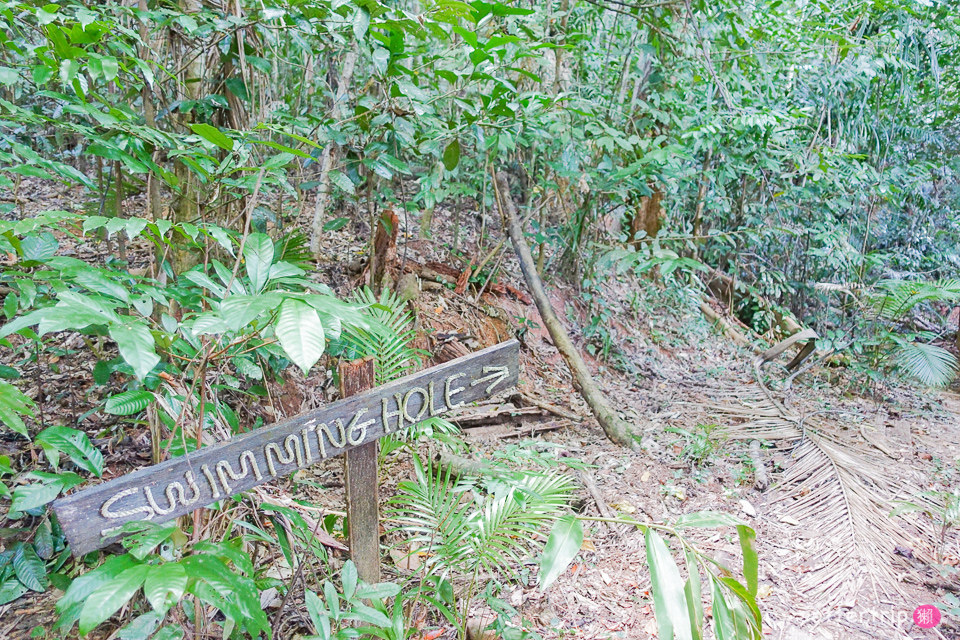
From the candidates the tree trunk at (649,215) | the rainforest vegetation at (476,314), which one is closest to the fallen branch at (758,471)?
the rainforest vegetation at (476,314)

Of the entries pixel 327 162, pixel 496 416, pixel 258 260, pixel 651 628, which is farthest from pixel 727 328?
pixel 258 260

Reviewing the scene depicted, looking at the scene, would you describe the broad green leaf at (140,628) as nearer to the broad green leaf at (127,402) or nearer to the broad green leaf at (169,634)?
the broad green leaf at (169,634)

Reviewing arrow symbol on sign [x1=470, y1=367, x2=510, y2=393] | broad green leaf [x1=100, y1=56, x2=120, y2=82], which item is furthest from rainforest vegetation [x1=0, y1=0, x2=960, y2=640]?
arrow symbol on sign [x1=470, y1=367, x2=510, y2=393]

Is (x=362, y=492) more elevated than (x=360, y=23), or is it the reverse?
(x=360, y=23)

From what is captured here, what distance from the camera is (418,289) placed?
4094 mm

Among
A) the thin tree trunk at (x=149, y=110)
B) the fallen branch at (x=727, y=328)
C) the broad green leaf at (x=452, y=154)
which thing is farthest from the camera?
the fallen branch at (x=727, y=328)

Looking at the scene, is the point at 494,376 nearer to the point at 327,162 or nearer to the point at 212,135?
the point at 212,135

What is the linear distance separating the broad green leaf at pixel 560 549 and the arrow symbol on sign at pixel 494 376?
29.7 inches

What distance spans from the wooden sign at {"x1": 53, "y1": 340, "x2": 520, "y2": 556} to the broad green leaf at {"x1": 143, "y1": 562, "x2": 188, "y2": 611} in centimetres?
29

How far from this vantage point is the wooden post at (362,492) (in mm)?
1786

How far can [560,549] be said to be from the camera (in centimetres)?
124

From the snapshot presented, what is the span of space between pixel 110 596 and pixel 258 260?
2.40 feet

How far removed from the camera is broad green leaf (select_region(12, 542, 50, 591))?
183 centimetres

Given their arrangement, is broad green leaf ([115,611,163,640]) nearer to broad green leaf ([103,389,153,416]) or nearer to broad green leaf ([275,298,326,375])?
broad green leaf ([103,389,153,416])
